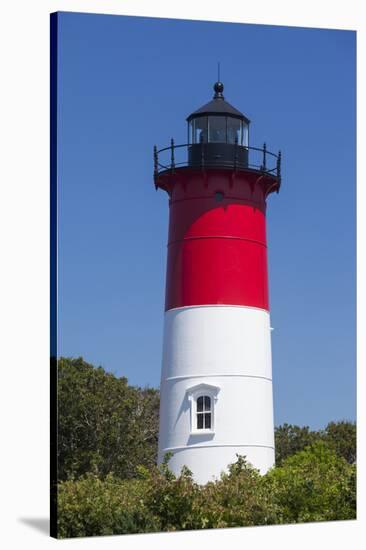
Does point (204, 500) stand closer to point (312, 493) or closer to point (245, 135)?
point (312, 493)

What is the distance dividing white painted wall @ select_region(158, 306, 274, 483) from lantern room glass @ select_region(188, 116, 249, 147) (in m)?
2.52

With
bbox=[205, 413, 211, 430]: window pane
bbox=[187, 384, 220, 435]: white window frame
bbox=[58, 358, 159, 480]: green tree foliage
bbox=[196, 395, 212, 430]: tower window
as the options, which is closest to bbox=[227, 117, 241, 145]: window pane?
bbox=[187, 384, 220, 435]: white window frame

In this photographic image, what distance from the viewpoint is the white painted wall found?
21797mm

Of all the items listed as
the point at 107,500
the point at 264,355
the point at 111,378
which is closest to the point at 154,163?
the point at 264,355

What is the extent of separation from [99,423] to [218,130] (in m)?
7.87

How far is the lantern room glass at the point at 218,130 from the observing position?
22.4m

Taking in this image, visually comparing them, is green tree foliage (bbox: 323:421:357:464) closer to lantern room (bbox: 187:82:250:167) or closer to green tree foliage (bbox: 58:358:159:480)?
green tree foliage (bbox: 58:358:159:480)

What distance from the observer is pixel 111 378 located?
2900 cm

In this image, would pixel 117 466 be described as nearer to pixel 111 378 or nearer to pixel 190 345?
pixel 111 378

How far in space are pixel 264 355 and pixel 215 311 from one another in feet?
3.47

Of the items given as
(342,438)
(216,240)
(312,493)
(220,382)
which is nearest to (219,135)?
(216,240)

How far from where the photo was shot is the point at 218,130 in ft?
74.1

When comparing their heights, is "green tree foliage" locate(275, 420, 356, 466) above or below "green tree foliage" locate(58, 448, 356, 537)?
above

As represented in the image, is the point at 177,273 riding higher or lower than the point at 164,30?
lower
